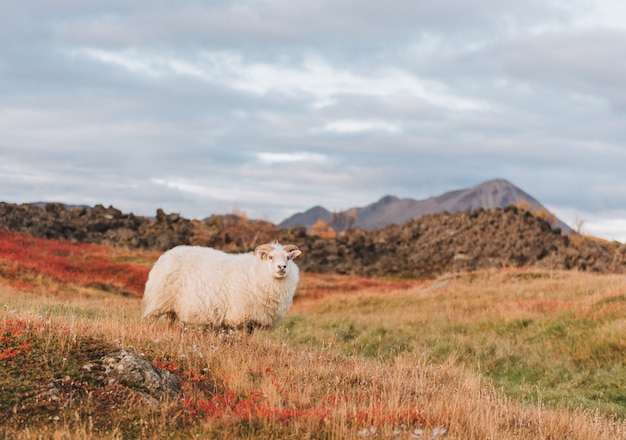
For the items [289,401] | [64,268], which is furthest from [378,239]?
[289,401]

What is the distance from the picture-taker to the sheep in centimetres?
1170

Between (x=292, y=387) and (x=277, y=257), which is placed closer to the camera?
(x=292, y=387)

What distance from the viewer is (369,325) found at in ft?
65.1

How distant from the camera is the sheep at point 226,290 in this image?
11.7m

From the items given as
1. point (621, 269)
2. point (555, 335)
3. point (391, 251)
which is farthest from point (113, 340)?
point (391, 251)

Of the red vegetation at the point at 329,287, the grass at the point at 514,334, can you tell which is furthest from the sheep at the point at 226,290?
the red vegetation at the point at 329,287

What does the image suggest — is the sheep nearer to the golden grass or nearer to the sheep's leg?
the sheep's leg

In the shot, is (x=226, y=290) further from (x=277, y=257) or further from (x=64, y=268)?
(x=64, y=268)

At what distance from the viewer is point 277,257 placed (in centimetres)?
1153

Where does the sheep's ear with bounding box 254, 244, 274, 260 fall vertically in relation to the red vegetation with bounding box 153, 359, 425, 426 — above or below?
above

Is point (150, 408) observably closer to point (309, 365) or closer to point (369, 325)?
point (309, 365)

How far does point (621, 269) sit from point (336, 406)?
53.9 metres

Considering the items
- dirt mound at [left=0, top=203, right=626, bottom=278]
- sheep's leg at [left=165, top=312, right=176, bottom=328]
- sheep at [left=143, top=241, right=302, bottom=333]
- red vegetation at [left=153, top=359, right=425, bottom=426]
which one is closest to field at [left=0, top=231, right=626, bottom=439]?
red vegetation at [left=153, top=359, right=425, bottom=426]

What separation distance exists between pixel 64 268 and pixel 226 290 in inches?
944
